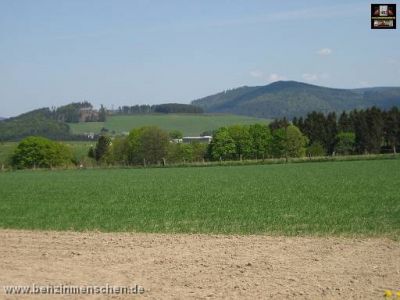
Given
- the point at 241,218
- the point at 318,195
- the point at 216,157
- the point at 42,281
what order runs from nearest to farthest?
the point at 42,281
the point at 241,218
the point at 318,195
the point at 216,157

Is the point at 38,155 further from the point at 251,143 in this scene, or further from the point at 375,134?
the point at 375,134

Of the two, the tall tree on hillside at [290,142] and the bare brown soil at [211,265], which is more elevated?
the bare brown soil at [211,265]

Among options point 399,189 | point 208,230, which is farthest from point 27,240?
point 399,189

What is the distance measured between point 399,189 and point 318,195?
4.46 meters

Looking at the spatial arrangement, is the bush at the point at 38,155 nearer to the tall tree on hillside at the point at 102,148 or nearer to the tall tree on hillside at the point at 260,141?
the tall tree on hillside at the point at 102,148

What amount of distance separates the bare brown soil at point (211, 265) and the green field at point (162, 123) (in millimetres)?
159825

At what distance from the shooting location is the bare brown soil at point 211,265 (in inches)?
345

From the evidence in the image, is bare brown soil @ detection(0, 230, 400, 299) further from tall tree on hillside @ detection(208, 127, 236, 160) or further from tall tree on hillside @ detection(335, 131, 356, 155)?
tall tree on hillside @ detection(335, 131, 356, 155)

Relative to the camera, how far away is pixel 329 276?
9492 mm

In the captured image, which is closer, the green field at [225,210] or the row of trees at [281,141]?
the green field at [225,210]

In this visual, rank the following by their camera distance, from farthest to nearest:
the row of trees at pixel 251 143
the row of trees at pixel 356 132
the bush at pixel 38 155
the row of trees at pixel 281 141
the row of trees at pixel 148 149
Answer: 1. the bush at pixel 38 155
2. the row of trees at pixel 251 143
3. the row of trees at pixel 148 149
4. the row of trees at pixel 281 141
5. the row of trees at pixel 356 132

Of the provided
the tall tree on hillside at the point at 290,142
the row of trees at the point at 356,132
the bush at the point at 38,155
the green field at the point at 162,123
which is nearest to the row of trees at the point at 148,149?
the bush at the point at 38,155

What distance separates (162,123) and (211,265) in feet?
570

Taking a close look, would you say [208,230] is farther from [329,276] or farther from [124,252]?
[329,276]
